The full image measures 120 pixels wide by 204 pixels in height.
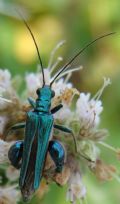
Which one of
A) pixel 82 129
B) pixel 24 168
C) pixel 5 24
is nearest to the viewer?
pixel 24 168

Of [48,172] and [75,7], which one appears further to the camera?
[75,7]

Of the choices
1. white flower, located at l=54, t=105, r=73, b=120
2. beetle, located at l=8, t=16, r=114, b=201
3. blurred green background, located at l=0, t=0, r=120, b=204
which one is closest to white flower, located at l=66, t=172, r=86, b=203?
beetle, located at l=8, t=16, r=114, b=201

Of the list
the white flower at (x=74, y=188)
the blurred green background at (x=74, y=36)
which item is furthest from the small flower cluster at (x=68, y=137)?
the blurred green background at (x=74, y=36)

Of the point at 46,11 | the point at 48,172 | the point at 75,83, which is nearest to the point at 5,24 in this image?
the point at 46,11

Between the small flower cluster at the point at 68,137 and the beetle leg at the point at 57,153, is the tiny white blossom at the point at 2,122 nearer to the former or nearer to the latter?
the small flower cluster at the point at 68,137

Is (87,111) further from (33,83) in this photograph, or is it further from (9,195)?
(9,195)

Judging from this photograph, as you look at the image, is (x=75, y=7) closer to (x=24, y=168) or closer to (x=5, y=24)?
(x=5, y=24)
